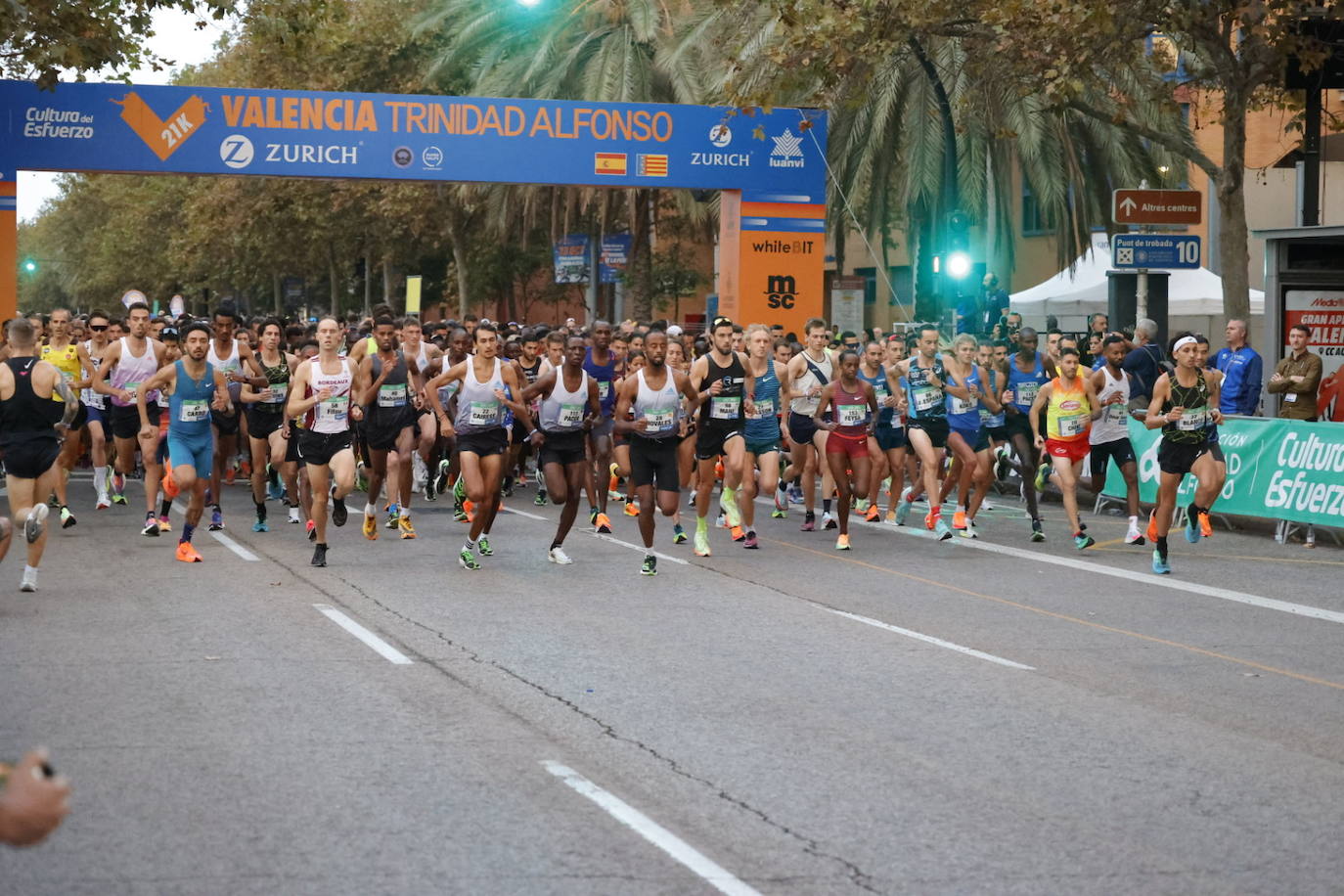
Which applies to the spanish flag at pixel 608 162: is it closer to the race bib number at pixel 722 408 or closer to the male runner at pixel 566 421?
the race bib number at pixel 722 408

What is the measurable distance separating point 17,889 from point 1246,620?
28.6ft

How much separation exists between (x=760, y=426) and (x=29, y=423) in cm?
658

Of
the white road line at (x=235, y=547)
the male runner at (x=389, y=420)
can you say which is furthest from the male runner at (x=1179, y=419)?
the white road line at (x=235, y=547)

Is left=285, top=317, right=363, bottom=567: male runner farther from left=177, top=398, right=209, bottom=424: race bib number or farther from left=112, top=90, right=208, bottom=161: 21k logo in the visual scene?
left=112, top=90, right=208, bottom=161: 21k logo

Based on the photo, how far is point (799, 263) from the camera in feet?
91.1

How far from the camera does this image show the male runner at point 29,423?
40.9ft

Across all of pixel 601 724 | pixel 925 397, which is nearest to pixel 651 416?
pixel 925 397

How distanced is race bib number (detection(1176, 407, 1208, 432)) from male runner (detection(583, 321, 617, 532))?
5328 mm

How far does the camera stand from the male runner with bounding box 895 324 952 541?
1742 cm

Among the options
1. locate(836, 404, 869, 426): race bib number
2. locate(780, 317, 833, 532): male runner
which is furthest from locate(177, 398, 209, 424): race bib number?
locate(836, 404, 869, 426): race bib number

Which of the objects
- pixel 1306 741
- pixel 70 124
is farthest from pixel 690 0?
pixel 1306 741

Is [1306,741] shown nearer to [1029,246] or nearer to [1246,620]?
[1246,620]

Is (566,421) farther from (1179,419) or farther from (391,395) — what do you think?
(1179,419)

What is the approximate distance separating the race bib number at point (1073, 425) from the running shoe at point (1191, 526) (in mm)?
1183
